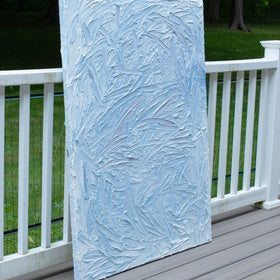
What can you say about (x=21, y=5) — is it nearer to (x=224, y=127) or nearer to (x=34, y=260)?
(x=224, y=127)

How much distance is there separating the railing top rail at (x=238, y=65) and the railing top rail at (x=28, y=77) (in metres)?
1.16

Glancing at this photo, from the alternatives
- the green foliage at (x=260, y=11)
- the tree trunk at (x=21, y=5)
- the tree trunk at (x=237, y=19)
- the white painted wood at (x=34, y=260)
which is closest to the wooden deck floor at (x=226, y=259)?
the white painted wood at (x=34, y=260)

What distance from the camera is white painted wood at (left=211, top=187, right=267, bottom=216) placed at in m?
4.29

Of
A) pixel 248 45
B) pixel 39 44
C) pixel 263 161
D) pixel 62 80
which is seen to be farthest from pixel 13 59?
pixel 62 80

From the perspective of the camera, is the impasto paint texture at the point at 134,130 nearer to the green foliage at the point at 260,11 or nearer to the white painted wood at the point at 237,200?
the white painted wood at the point at 237,200

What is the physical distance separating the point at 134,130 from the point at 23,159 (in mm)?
667

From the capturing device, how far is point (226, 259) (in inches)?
143

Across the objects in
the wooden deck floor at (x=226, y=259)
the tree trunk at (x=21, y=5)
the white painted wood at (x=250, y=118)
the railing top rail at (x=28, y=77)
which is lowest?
the wooden deck floor at (x=226, y=259)

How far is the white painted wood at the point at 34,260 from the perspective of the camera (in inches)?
124

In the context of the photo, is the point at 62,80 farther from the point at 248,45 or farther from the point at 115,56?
the point at 248,45

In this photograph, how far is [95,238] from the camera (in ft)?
10.6

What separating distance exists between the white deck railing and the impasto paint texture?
20 cm

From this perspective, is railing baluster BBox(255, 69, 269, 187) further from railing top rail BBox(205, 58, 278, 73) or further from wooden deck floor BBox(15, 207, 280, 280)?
wooden deck floor BBox(15, 207, 280, 280)

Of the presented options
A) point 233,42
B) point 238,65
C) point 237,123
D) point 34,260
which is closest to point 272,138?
point 237,123
